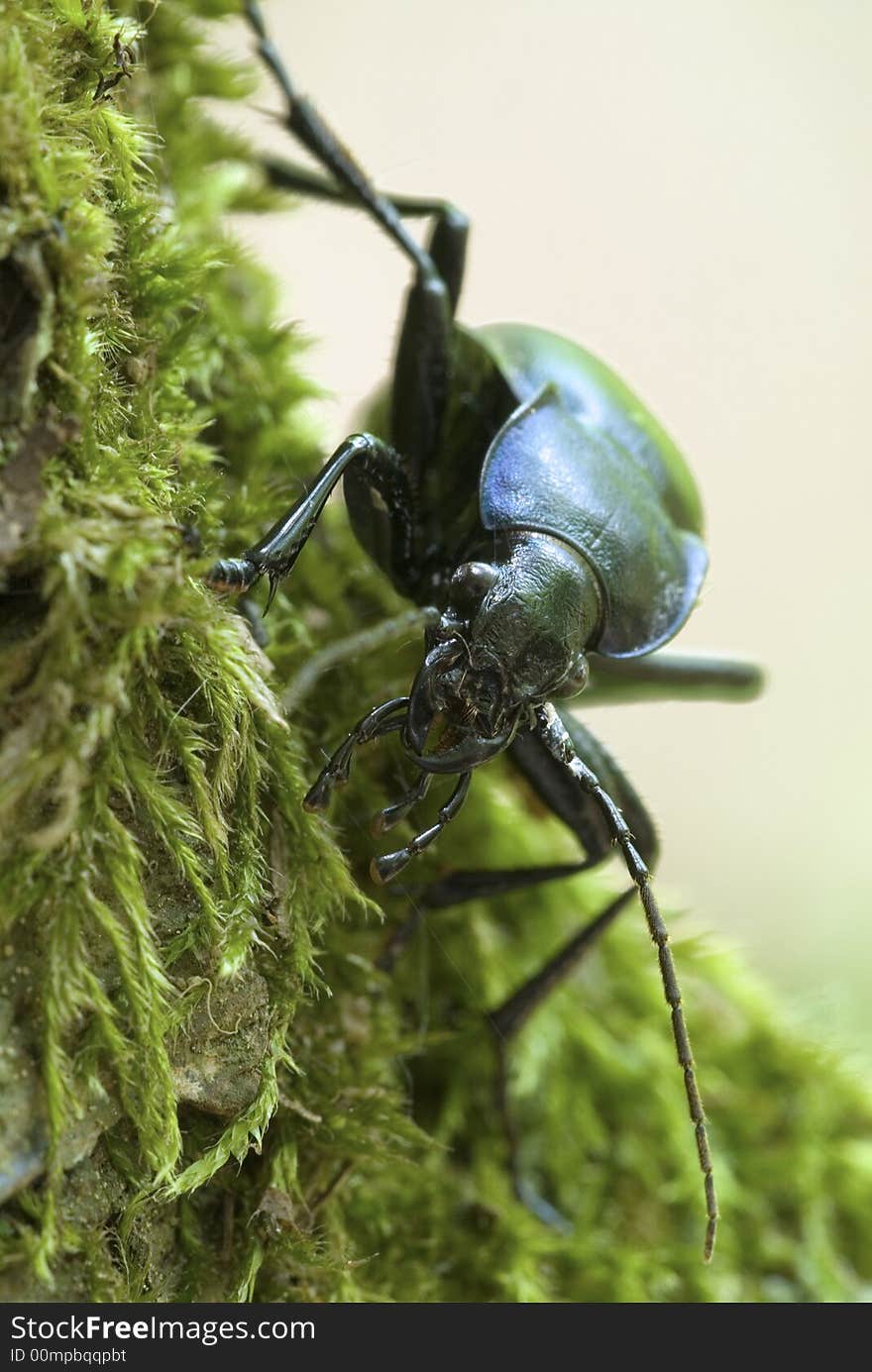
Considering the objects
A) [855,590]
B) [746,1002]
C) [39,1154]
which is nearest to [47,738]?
[39,1154]

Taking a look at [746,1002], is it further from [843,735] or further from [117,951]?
[843,735]

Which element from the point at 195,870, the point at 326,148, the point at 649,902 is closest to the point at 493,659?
the point at 649,902

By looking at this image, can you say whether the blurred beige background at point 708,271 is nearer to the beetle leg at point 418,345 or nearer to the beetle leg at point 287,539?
the beetle leg at point 418,345

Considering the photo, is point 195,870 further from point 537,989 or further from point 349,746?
point 537,989

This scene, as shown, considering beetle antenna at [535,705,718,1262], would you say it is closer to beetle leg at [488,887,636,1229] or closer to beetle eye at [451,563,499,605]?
beetle eye at [451,563,499,605]

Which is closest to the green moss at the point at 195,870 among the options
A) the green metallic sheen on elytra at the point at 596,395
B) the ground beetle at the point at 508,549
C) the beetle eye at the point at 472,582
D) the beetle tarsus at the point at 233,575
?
the beetle tarsus at the point at 233,575

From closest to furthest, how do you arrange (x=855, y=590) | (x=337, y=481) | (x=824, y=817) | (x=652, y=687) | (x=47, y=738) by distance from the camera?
(x=47, y=738) < (x=337, y=481) < (x=652, y=687) < (x=824, y=817) < (x=855, y=590)

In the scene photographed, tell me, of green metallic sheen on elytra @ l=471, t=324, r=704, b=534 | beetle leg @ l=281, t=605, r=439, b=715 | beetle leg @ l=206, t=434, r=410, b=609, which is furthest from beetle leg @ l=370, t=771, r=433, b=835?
green metallic sheen on elytra @ l=471, t=324, r=704, b=534
